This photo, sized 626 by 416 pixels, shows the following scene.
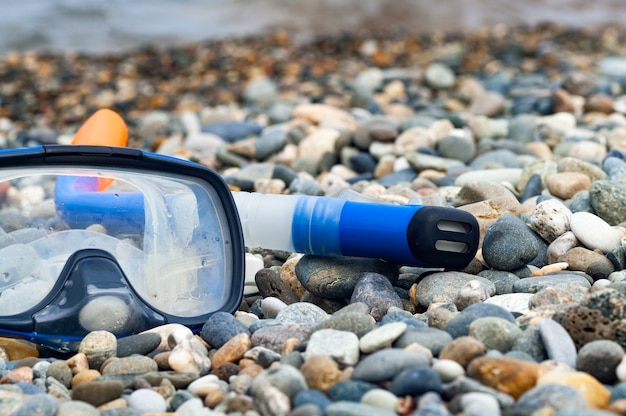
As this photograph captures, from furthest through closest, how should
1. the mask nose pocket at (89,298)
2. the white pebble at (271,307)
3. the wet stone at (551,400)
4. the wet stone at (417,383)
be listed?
the white pebble at (271,307)
the mask nose pocket at (89,298)
the wet stone at (417,383)
the wet stone at (551,400)

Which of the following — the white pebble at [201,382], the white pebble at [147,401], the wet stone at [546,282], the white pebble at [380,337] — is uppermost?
the white pebble at [380,337]

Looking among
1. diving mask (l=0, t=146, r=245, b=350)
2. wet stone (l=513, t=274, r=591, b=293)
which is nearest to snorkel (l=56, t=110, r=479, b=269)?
diving mask (l=0, t=146, r=245, b=350)

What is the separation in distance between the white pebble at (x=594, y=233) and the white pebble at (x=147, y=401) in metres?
1.66

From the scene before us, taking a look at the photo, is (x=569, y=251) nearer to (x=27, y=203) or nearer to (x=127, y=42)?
(x=27, y=203)

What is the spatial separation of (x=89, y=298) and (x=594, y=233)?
5.80 ft

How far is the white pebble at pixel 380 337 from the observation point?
83.4 inches

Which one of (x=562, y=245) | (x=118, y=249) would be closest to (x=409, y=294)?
(x=562, y=245)

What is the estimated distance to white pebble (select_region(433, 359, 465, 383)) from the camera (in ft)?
6.36

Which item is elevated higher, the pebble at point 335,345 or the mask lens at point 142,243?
the mask lens at point 142,243

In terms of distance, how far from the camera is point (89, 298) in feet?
8.10

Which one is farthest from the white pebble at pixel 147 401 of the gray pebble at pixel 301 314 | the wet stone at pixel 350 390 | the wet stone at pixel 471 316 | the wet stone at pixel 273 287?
the wet stone at pixel 273 287

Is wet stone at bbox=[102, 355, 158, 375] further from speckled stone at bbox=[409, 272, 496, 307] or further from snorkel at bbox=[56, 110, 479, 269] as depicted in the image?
speckled stone at bbox=[409, 272, 496, 307]

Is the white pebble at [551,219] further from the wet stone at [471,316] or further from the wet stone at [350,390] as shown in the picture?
the wet stone at [350,390]

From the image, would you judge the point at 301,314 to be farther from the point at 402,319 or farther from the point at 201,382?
the point at 201,382
